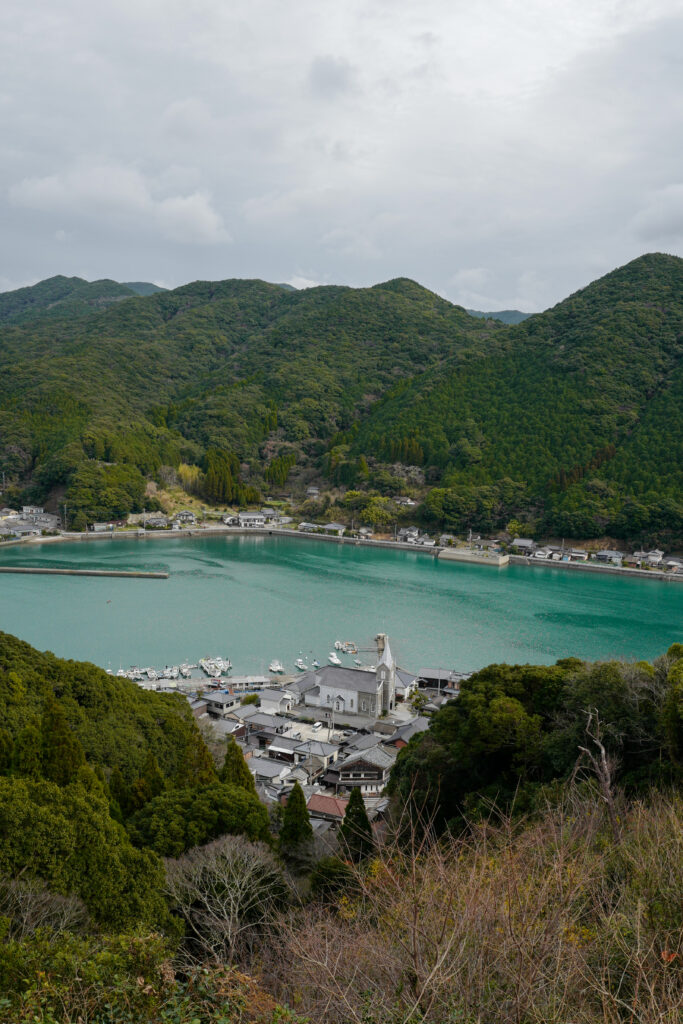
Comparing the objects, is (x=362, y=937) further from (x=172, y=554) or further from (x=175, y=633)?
(x=172, y=554)

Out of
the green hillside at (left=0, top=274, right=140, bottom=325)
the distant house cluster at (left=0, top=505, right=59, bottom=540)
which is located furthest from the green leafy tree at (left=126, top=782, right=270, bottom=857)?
the green hillside at (left=0, top=274, right=140, bottom=325)

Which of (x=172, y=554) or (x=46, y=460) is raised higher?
(x=46, y=460)

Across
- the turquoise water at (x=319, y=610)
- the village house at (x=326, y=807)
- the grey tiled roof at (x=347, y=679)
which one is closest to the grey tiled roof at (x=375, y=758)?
the village house at (x=326, y=807)

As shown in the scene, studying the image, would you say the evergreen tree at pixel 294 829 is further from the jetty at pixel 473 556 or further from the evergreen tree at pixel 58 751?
the jetty at pixel 473 556

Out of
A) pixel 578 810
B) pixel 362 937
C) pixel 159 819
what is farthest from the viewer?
pixel 159 819

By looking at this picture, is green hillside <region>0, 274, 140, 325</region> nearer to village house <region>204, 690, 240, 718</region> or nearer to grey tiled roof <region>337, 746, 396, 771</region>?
village house <region>204, 690, 240, 718</region>

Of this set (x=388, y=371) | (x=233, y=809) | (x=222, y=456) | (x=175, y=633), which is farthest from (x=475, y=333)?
(x=233, y=809)
